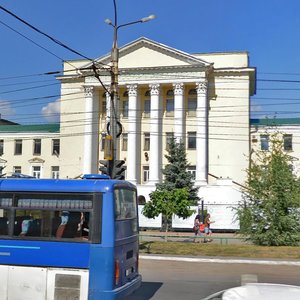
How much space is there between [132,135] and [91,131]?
614 cm

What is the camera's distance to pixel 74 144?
207 ft

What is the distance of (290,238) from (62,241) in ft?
48.5

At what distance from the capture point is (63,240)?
8500mm

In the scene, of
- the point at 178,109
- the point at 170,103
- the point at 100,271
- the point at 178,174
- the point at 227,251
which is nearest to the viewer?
the point at 100,271

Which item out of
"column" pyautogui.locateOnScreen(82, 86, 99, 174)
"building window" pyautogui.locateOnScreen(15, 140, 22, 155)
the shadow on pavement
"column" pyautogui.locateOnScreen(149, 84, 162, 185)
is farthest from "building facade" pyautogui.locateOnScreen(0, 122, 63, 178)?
the shadow on pavement

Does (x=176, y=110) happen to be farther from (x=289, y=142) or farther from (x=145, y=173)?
(x=289, y=142)

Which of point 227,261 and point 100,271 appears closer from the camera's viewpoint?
point 100,271

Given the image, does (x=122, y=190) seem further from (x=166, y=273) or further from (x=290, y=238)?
(x=290, y=238)

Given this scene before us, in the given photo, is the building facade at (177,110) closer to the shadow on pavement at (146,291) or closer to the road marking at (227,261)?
the road marking at (227,261)

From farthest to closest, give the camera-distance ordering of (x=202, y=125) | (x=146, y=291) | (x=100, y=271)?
(x=202, y=125), (x=146, y=291), (x=100, y=271)

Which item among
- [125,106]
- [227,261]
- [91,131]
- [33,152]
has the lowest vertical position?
[227,261]

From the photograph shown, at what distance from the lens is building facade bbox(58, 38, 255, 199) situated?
56.7 m

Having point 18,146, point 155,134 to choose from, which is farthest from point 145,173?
point 18,146

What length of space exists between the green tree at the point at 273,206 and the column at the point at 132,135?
3576 cm
